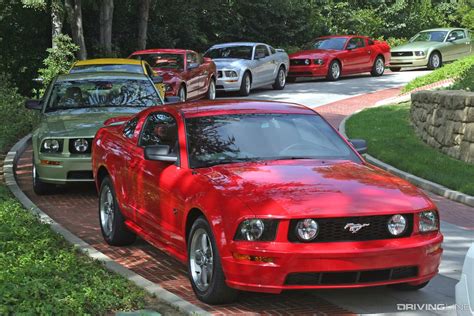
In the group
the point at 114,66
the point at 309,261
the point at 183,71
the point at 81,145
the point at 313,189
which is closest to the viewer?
the point at 309,261

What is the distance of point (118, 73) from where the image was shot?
1309 centimetres

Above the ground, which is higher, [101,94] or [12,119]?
[101,94]

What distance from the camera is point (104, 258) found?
7816 mm

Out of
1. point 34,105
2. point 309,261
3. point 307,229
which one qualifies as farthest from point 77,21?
point 309,261

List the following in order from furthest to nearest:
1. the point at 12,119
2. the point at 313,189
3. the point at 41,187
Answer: the point at 12,119, the point at 41,187, the point at 313,189

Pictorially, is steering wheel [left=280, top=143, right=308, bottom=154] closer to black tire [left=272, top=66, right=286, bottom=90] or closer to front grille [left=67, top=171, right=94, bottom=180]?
front grille [left=67, top=171, right=94, bottom=180]

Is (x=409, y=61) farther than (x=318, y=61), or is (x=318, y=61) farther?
(x=409, y=61)

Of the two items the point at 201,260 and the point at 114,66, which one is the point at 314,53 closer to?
the point at 114,66

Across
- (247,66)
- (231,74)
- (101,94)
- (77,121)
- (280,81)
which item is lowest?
(280,81)

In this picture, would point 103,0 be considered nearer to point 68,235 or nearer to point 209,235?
point 68,235

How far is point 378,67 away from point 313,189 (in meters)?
25.3

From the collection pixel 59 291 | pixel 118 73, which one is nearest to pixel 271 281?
pixel 59 291

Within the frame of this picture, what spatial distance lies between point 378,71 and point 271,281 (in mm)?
25823

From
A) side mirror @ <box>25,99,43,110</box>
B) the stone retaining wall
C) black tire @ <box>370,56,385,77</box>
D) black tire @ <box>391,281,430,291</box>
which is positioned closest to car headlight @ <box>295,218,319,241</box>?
black tire @ <box>391,281,430,291</box>
